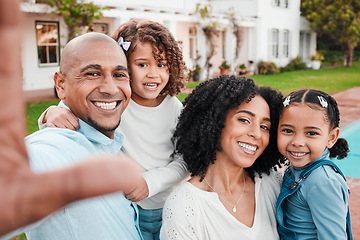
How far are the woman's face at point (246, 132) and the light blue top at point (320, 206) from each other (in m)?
0.36

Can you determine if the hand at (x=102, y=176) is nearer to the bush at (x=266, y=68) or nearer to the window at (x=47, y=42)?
the window at (x=47, y=42)

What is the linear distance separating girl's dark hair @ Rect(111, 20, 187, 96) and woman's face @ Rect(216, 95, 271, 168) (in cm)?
83

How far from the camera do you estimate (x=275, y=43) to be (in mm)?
24188

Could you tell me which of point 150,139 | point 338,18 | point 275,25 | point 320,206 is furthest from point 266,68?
point 320,206

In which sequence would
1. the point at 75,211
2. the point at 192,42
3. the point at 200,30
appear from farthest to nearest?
the point at 192,42 → the point at 200,30 → the point at 75,211

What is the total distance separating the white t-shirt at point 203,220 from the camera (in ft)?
6.42

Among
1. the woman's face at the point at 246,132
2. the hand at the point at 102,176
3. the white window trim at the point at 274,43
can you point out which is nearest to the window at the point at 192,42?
the white window trim at the point at 274,43

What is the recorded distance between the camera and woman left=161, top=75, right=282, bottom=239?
2016 mm

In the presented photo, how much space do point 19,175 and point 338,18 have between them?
28.0m

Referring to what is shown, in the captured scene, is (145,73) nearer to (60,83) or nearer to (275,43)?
(60,83)

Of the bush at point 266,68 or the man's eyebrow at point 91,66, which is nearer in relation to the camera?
the man's eyebrow at point 91,66

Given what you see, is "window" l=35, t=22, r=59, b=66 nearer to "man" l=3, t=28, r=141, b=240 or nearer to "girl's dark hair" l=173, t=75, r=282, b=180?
"girl's dark hair" l=173, t=75, r=282, b=180

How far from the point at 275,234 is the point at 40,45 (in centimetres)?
1384

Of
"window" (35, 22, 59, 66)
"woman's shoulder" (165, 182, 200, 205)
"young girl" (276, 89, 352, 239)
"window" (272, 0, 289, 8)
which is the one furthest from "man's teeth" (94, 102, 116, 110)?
"window" (272, 0, 289, 8)
